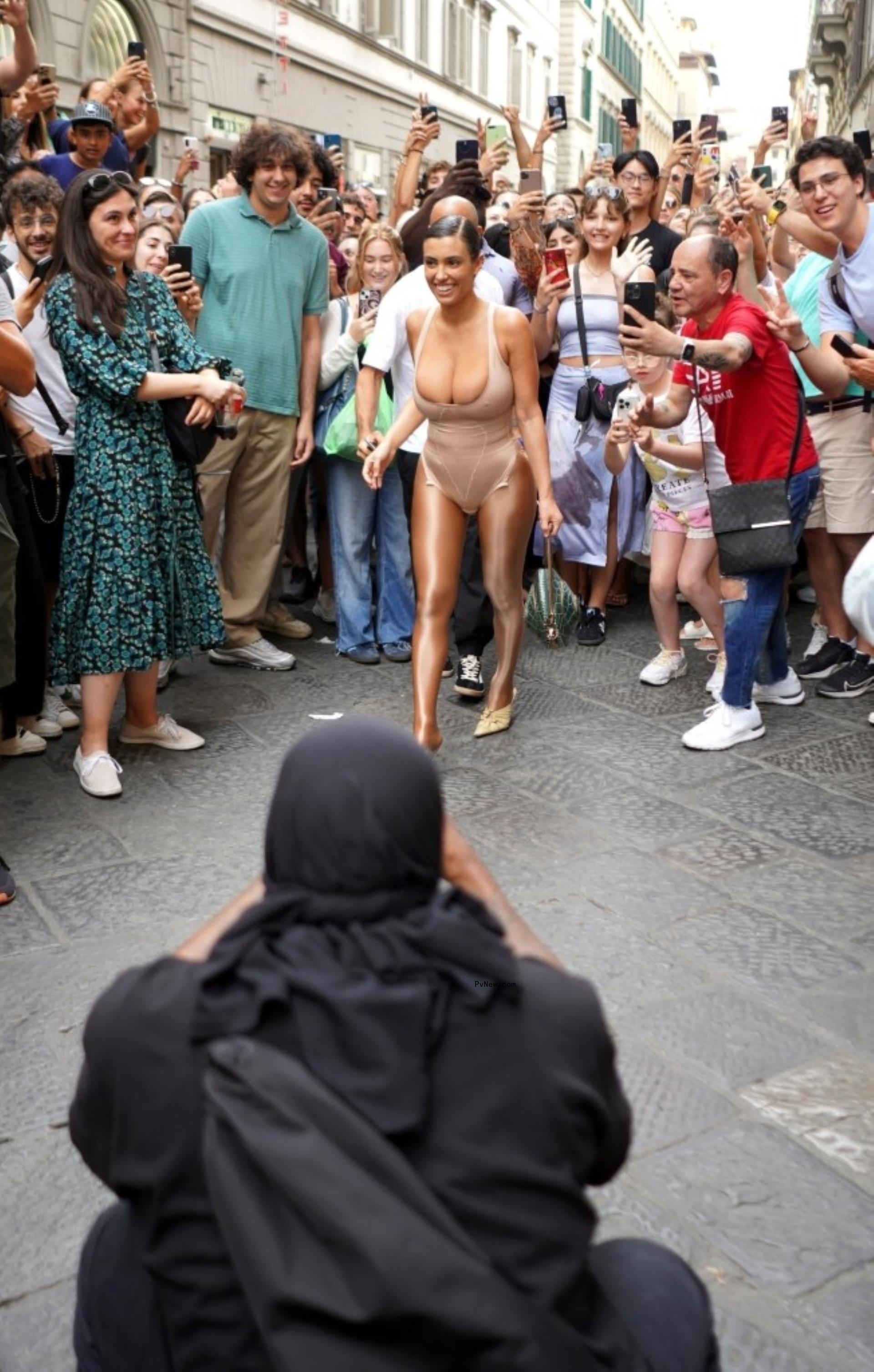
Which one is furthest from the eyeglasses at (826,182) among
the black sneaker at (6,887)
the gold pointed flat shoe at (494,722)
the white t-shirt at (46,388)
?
the black sneaker at (6,887)

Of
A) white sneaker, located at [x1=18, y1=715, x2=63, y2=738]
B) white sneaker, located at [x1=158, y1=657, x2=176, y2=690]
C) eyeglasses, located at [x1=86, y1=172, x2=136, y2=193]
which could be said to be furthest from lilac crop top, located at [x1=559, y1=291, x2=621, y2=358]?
white sneaker, located at [x1=18, y1=715, x2=63, y2=738]

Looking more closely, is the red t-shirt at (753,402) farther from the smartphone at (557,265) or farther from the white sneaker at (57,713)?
the white sneaker at (57,713)

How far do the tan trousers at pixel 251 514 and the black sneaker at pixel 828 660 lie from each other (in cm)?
238

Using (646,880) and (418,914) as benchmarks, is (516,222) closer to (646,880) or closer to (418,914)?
(646,880)

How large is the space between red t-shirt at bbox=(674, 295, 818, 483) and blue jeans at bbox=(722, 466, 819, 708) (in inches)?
5.7

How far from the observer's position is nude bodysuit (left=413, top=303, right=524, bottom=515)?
5160 millimetres

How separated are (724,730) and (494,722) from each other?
87 cm

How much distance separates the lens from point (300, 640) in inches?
265

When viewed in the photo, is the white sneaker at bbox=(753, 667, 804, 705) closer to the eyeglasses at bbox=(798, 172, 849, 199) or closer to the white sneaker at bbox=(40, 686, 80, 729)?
the eyeglasses at bbox=(798, 172, 849, 199)

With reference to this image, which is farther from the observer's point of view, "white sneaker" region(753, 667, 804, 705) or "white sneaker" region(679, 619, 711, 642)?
"white sneaker" region(679, 619, 711, 642)

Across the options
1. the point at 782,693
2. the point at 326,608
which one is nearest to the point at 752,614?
the point at 782,693

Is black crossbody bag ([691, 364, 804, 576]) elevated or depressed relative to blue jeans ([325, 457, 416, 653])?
elevated

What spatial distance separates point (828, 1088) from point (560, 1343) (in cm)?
177

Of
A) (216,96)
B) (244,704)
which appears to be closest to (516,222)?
(244,704)
